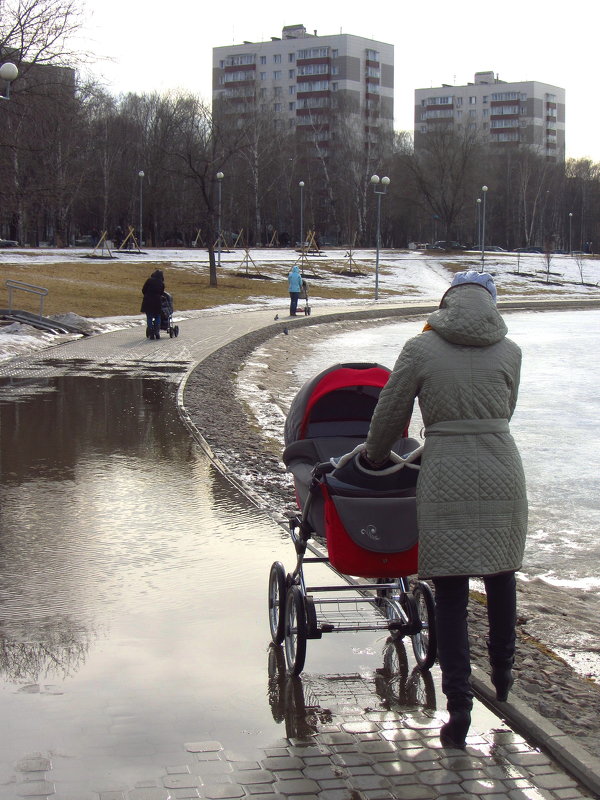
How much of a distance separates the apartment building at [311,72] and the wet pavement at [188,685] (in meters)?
106

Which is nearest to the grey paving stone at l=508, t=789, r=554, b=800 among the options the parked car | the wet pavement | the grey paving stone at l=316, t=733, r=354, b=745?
the wet pavement

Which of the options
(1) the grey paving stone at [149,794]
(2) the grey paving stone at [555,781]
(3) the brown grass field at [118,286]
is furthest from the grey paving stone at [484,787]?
(3) the brown grass field at [118,286]

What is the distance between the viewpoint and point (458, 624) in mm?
4020

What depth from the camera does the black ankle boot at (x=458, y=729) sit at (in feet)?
12.7

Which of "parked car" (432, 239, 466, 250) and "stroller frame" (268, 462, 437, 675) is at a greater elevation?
"parked car" (432, 239, 466, 250)

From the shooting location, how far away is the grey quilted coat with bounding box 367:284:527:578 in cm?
391

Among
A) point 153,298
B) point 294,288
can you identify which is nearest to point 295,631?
point 153,298

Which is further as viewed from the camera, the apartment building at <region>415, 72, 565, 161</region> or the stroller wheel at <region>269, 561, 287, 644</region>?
the apartment building at <region>415, 72, 565, 161</region>

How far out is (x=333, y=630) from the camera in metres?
4.66

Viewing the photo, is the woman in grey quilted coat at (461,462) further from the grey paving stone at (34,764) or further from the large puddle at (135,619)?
the grey paving stone at (34,764)

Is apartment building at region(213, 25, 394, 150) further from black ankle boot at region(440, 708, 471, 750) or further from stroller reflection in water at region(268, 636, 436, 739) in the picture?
black ankle boot at region(440, 708, 471, 750)

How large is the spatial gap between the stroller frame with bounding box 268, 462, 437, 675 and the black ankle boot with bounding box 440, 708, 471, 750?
0.57 metres

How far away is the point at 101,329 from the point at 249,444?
15.3m

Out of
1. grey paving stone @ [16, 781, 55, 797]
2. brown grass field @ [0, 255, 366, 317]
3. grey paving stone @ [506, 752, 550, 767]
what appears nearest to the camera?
grey paving stone @ [16, 781, 55, 797]
